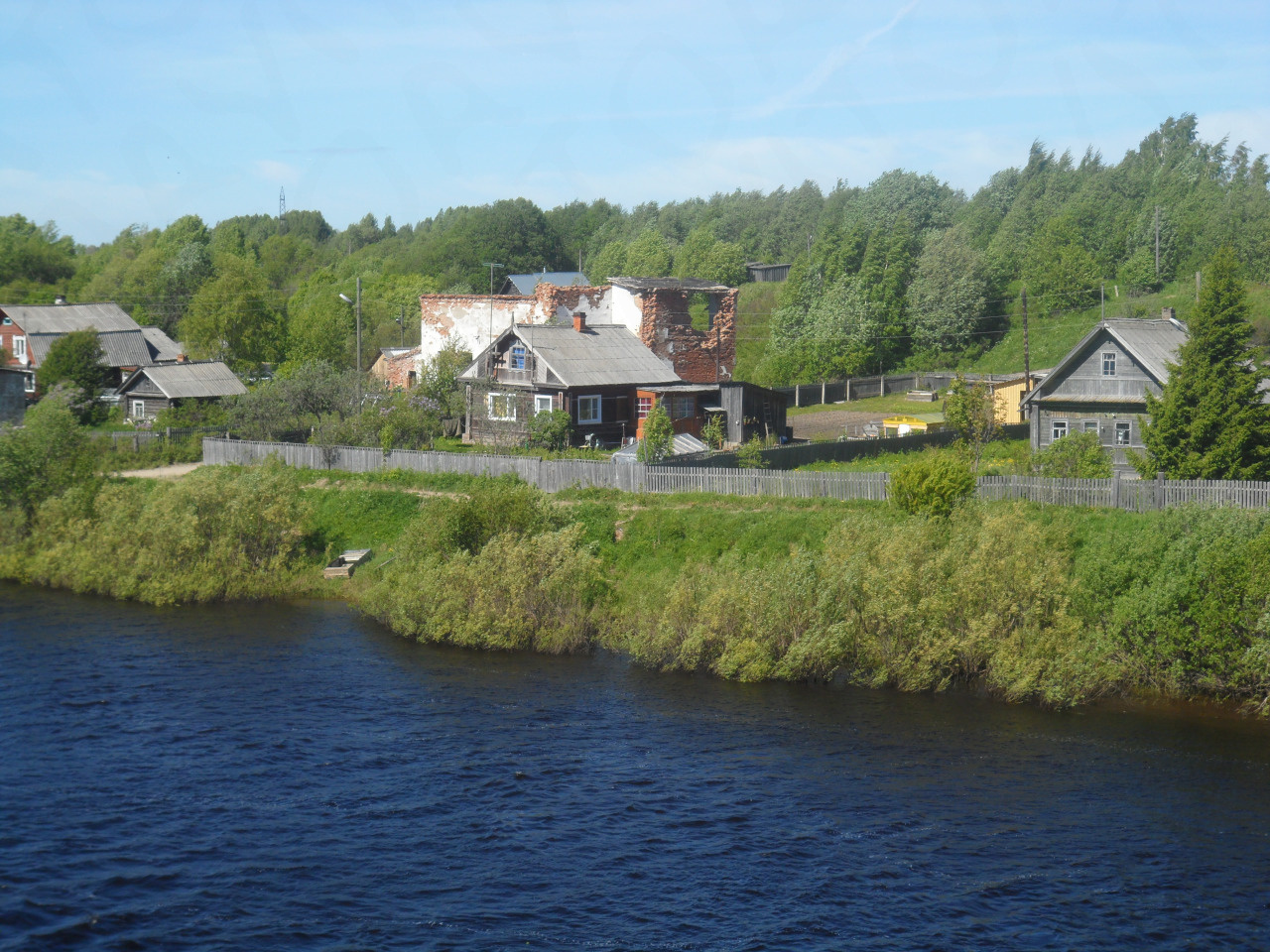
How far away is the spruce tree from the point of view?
37.4 m

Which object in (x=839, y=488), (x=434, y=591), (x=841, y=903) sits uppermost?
(x=839, y=488)

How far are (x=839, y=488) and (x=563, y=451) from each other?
56.6 feet

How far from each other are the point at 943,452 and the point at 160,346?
61979mm

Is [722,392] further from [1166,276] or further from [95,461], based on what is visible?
[1166,276]

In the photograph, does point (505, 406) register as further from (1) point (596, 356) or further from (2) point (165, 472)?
(2) point (165, 472)

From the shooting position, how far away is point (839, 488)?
124 ft

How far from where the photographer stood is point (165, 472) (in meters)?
51.8

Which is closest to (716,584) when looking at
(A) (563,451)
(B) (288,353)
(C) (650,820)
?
(C) (650,820)

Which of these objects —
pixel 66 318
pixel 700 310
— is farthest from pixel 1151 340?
pixel 66 318

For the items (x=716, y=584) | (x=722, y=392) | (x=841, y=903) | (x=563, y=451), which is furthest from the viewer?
(x=722, y=392)

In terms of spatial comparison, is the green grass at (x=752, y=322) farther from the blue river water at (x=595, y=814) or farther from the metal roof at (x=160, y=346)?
the blue river water at (x=595, y=814)

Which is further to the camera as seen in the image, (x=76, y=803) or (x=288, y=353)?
(x=288, y=353)

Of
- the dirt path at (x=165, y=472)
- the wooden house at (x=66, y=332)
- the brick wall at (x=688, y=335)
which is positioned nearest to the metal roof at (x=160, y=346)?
the wooden house at (x=66, y=332)

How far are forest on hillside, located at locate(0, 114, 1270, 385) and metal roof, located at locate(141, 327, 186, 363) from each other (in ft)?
5.59
